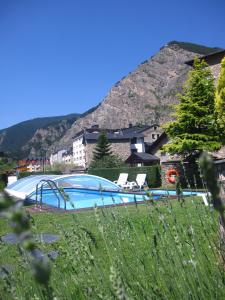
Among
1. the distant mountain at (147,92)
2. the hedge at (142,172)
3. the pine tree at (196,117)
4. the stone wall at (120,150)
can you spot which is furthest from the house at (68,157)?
the pine tree at (196,117)

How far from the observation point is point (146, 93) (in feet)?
488

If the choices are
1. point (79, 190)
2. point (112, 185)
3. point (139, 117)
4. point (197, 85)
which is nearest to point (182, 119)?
point (197, 85)

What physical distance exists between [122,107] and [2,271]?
148 m

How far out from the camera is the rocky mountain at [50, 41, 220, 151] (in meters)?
138

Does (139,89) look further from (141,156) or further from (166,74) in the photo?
(141,156)

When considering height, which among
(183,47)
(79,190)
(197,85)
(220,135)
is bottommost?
(79,190)

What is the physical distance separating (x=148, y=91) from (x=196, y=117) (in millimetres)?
132520

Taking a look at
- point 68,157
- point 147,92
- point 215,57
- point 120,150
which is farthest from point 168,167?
point 147,92

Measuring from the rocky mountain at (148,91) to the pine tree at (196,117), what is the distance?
10662 cm

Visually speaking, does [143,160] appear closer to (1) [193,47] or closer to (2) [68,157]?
(2) [68,157]

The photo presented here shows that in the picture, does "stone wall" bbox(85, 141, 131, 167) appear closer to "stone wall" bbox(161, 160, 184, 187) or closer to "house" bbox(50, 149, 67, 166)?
"house" bbox(50, 149, 67, 166)

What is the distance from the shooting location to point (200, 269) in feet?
6.23

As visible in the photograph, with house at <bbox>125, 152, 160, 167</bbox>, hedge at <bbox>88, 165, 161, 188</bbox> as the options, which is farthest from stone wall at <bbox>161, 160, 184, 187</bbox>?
house at <bbox>125, 152, 160, 167</bbox>

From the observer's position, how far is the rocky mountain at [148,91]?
13812 centimetres
